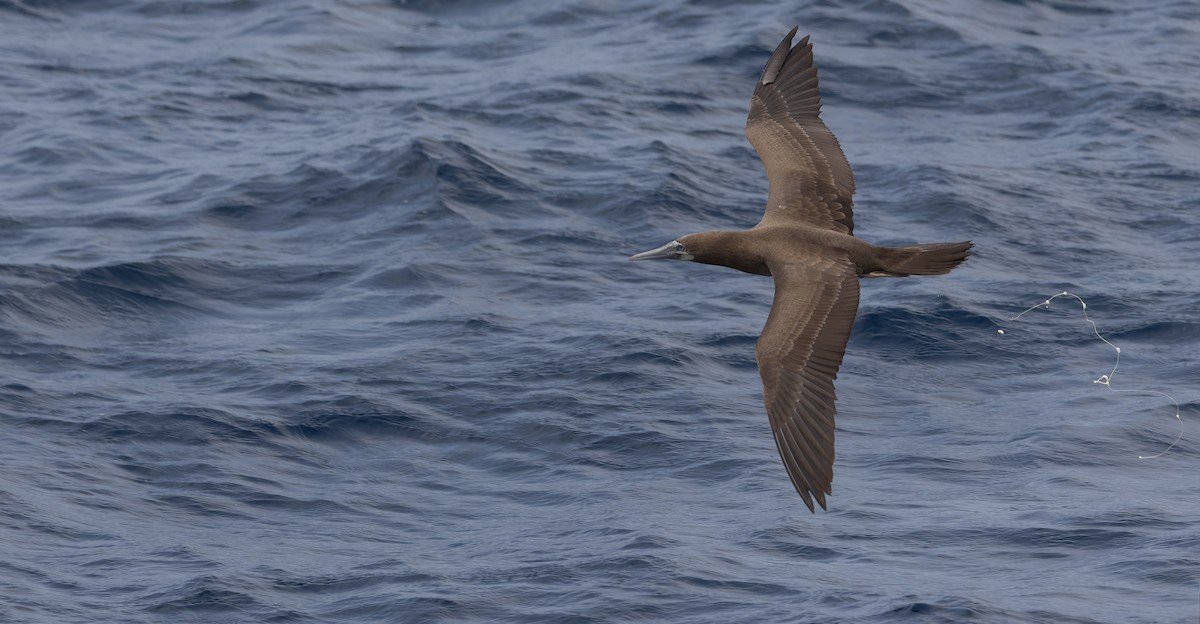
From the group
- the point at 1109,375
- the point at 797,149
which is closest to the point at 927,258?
the point at 797,149

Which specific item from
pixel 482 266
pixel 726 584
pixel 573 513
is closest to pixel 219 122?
pixel 482 266

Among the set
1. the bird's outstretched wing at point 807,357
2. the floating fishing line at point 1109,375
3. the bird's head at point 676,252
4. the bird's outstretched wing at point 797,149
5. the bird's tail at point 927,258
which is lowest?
the floating fishing line at point 1109,375

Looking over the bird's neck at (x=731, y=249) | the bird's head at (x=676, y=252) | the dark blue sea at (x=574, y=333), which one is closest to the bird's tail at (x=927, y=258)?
the bird's neck at (x=731, y=249)

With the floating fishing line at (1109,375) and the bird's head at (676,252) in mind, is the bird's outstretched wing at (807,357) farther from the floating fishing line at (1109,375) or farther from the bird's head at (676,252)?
the floating fishing line at (1109,375)

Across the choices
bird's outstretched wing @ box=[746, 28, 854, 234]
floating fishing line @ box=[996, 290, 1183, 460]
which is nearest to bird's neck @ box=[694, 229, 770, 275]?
bird's outstretched wing @ box=[746, 28, 854, 234]

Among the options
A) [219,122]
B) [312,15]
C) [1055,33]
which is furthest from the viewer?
[312,15]

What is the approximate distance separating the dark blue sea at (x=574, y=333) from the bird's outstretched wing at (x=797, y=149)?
8.05ft

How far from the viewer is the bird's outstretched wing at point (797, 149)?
1252cm

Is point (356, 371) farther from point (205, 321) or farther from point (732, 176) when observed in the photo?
point (732, 176)

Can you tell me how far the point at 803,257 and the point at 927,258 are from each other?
31.6 inches

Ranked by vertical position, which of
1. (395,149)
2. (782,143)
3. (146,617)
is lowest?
(146,617)

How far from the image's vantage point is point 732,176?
20062 mm

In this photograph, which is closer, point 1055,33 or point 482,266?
point 482,266

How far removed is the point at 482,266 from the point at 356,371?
2.44 metres
